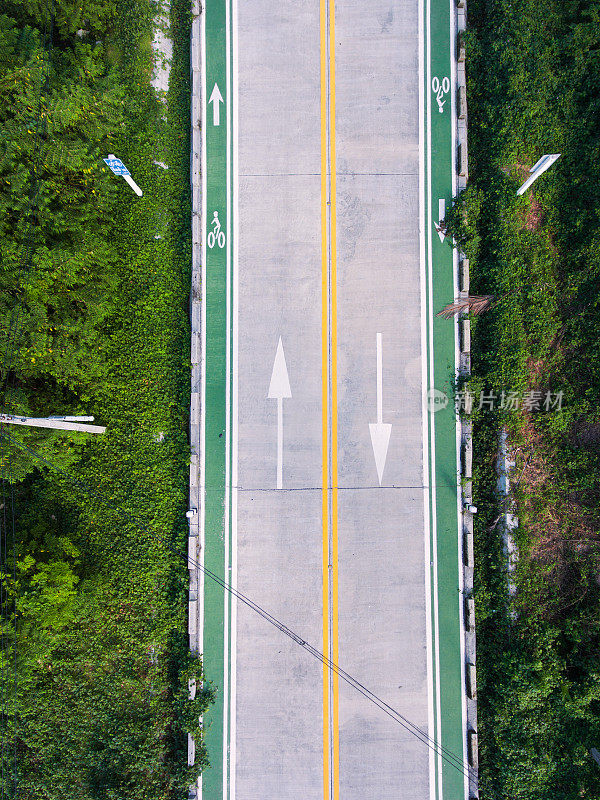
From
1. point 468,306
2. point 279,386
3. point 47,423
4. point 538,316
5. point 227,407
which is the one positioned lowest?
point 47,423

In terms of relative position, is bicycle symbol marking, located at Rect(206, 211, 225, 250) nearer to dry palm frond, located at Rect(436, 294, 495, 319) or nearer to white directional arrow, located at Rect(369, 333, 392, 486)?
white directional arrow, located at Rect(369, 333, 392, 486)

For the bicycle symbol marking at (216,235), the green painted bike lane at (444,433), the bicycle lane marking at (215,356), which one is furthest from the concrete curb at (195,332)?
the green painted bike lane at (444,433)

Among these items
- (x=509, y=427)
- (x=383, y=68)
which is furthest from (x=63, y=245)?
(x=509, y=427)

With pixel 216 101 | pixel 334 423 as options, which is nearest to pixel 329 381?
pixel 334 423

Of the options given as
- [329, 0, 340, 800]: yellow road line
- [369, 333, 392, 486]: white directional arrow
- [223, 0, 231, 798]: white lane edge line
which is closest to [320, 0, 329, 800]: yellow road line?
[329, 0, 340, 800]: yellow road line

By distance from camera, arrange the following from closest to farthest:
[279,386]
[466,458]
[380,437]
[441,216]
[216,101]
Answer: [466,458] → [380,437] → [279,386] → [441,216] → [216,101]

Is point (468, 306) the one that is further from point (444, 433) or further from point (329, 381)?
Answer: point (329, 381)
